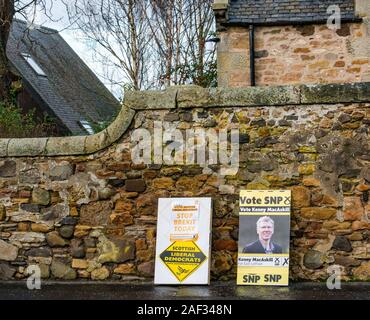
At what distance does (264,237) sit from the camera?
7336 mm

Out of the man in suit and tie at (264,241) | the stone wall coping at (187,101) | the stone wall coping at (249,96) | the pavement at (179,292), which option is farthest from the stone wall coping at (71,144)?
the man in suit and tie at (264,241)

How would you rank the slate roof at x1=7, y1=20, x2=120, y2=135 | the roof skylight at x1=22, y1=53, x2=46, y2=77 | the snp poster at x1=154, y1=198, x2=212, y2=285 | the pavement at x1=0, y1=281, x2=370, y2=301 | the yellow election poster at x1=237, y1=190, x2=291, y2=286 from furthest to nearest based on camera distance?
the roof skylight at x1=22, y1=53, x2=46, y2=77
the slate roof at x1=7, y1=20, x2=120, y2=135
the snp poster at x1=154, y1=198, x2=212, y2=285
the yellow election poster at x1=237, y1=190, x2=291, y2=286
the pavement at x1=0, y1=281, x2=370, y2=301

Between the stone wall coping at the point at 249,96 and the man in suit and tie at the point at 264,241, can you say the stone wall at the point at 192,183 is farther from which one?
the man in suit and tie at the point at 264,241

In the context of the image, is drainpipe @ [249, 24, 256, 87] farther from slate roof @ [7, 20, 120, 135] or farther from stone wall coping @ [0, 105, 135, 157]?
slate roof @ [7, 20, 120, 135]

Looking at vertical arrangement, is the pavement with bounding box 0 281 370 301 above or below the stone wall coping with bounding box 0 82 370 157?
below

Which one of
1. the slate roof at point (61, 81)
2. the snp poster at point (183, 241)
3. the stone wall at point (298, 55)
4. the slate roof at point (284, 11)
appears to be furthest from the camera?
the slate roof at point (61, 81)

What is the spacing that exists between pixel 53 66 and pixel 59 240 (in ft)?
67.4

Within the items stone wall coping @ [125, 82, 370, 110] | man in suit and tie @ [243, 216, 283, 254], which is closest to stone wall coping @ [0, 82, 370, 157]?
stone wall coping @ [125, 82, 370, 110]

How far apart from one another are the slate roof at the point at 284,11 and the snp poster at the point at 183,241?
647cm

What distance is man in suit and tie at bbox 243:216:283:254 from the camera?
7.29m

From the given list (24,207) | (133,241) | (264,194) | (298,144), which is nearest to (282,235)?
(264,194)

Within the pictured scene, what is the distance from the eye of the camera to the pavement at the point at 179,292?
6.61 metres

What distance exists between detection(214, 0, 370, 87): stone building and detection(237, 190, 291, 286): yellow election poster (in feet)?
19.6

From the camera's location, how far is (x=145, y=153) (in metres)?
7.73
